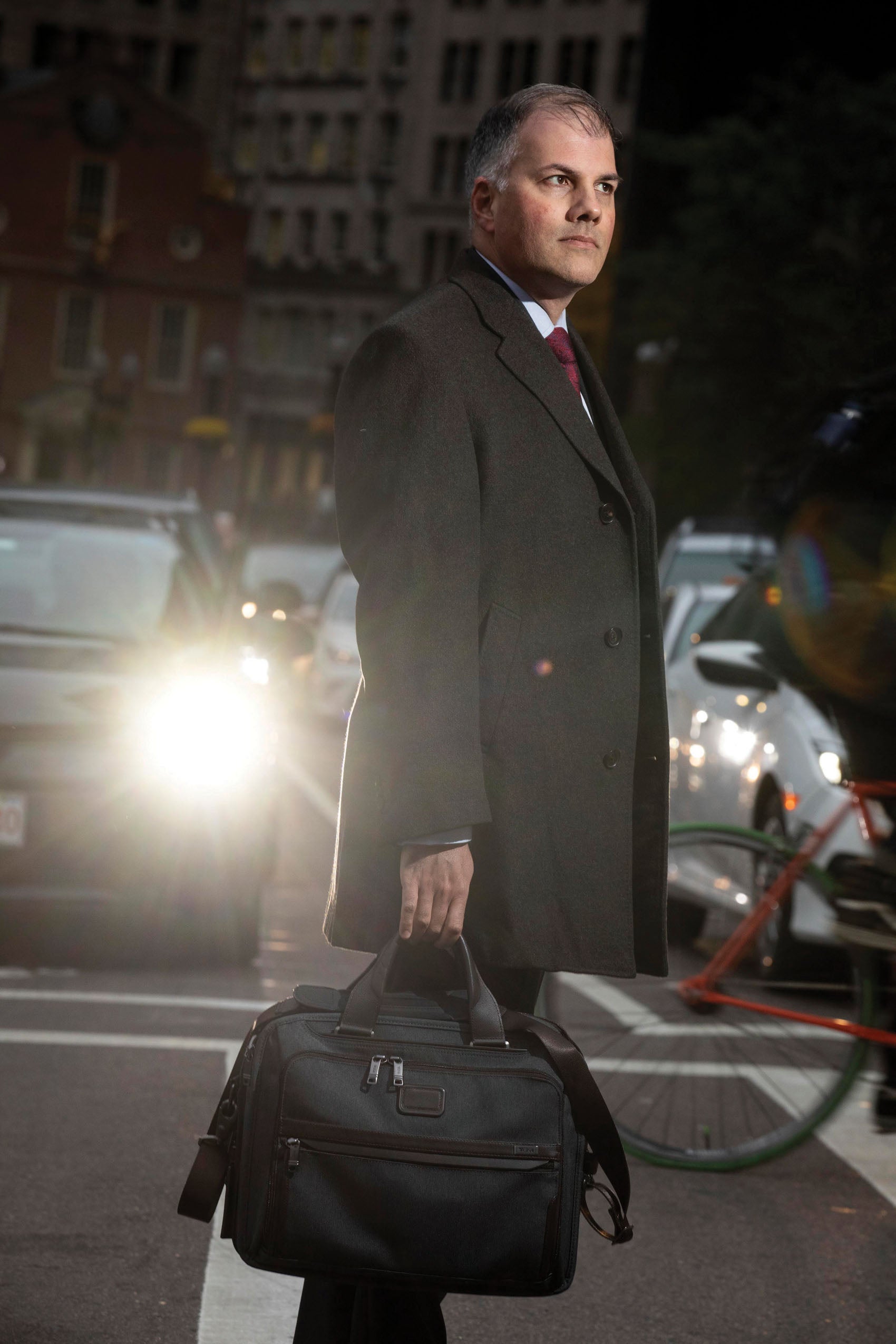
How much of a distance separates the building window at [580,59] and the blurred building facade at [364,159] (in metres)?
0.06

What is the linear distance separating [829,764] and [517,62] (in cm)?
8111

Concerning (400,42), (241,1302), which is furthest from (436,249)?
(241,1302)

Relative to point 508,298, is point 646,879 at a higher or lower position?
lower

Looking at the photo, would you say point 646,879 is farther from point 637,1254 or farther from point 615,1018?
point 615,1018

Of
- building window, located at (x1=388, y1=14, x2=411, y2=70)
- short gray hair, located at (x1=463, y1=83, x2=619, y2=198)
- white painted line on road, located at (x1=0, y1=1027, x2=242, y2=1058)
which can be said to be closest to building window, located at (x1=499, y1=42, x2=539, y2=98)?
building window, located at (x1=388, y1=14, x2=411, y2=70)

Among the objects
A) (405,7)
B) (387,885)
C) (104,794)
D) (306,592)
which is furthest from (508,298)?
(405,7)

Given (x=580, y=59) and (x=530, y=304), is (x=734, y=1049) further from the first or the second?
(x=580, y=59)

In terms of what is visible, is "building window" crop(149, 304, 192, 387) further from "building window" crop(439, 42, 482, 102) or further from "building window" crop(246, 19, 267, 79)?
"building window" crop(246, 19, 267, 79)

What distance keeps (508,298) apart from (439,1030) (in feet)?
3.51

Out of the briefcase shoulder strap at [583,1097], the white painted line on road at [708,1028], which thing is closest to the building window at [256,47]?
the white painted line on road at [708,1028]

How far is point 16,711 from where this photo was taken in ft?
25.4

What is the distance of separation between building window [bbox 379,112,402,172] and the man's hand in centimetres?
8977

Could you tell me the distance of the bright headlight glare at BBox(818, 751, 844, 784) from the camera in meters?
8.07

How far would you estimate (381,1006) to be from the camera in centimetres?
302
